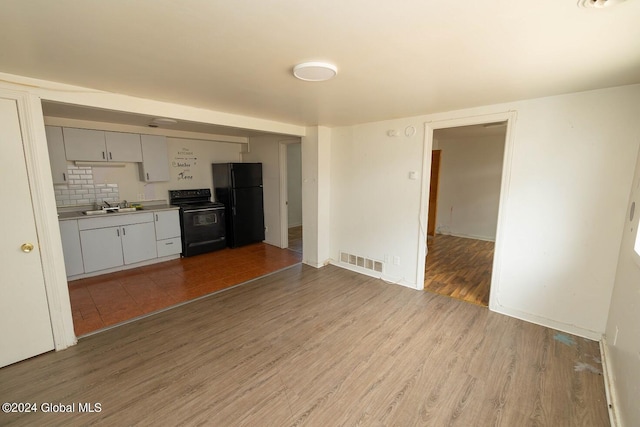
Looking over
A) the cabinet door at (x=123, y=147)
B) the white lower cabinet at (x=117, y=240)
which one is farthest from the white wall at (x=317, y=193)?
the cabinet door at (x=123, y=147)

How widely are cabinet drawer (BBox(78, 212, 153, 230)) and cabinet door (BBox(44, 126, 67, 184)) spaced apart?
0.75 metres

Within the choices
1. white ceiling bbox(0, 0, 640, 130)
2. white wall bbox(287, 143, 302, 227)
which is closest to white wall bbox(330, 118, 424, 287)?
white ceiling bbox(0, 0, 640, 130)

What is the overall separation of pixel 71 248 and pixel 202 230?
1.76 m

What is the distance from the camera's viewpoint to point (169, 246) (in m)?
4.56

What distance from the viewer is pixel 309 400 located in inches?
72.6

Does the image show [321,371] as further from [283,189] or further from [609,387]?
[283,189]

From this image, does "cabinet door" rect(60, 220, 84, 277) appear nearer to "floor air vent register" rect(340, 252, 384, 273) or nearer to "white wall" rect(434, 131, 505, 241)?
"floor air vent register" rect(340, 252, 384, 273)

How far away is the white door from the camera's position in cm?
200

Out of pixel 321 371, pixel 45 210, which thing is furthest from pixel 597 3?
pixel 45 210

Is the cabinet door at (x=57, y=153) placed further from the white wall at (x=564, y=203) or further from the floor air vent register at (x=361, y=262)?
the white wall at (x=564, y=203)

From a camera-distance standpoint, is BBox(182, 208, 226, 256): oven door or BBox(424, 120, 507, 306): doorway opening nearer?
BBox(182, 208, 226, 256): oven door

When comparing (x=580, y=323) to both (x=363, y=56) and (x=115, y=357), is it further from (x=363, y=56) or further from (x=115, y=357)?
(x=115, y=357)

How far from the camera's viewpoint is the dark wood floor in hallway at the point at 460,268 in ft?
11.3

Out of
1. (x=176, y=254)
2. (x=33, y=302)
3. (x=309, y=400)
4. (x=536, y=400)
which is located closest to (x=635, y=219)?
(x=536, y=400)
